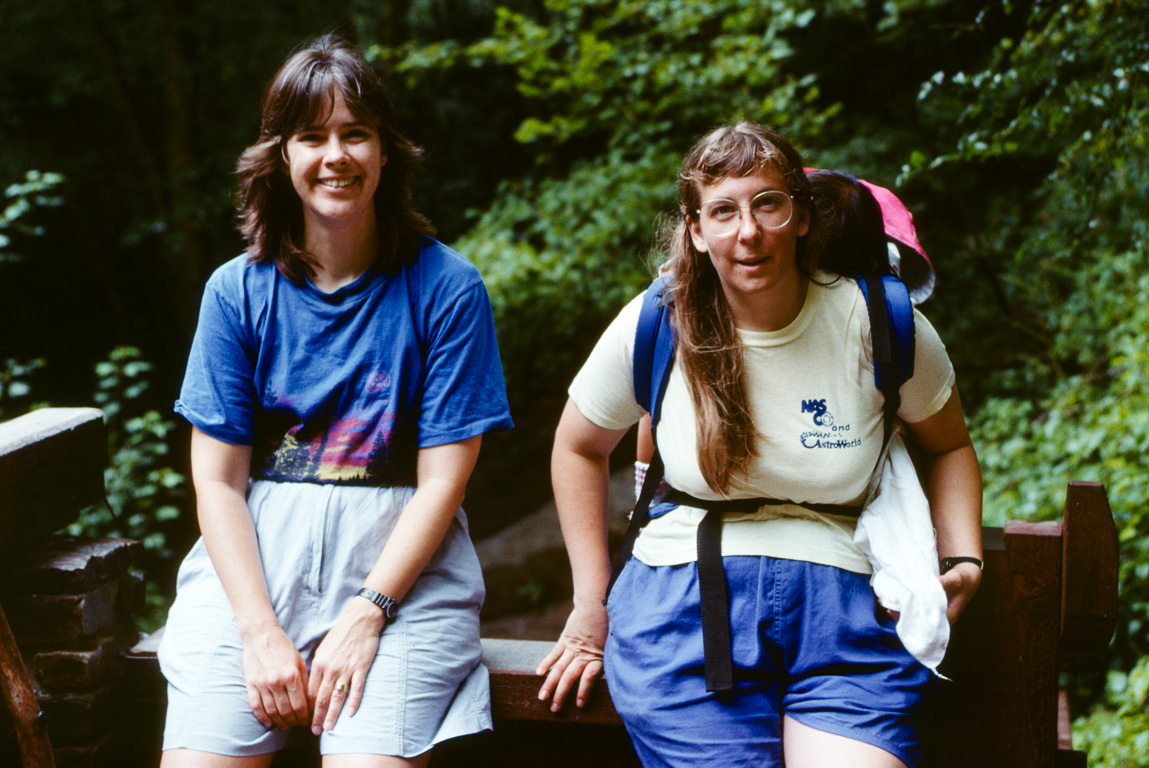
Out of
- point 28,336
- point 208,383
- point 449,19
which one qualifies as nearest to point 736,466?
point 208,383

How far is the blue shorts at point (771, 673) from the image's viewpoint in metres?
1.46

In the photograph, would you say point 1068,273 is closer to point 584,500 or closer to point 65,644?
point 584,500

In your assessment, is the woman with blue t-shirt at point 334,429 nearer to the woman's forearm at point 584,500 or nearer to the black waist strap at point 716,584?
the woman's forearm at point 584,500

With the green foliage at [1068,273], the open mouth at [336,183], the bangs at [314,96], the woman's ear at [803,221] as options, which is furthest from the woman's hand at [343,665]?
the green foliage at [1068,273]

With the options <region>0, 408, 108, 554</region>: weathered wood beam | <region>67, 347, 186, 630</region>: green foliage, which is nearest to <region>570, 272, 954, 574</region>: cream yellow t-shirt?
<region>0, 408, 108, 554</region>: weathered wood beam

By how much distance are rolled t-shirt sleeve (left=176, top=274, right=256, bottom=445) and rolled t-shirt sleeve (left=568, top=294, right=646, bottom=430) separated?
63cm

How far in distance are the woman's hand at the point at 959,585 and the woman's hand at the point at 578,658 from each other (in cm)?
61

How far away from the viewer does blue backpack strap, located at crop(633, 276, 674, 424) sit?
1.65 meters

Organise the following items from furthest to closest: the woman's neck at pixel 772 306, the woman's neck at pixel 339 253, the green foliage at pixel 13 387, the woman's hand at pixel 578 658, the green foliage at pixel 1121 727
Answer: the green foliage at pixel 13 387 → the green foliage at pixel 1121 727 → the woman's neck at pixel 339 253 → the woman's hand at pixel 578 658 → the woman's neck at pixel 772 306

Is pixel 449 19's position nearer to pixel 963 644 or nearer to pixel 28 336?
pixel 28 336

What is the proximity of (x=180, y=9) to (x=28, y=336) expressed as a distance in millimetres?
3232

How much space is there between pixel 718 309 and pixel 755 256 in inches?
5.0

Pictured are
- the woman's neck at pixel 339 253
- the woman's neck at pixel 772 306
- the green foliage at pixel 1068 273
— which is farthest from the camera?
the green foliage at pixel 1068 273

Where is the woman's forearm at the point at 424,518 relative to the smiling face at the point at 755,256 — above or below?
below
